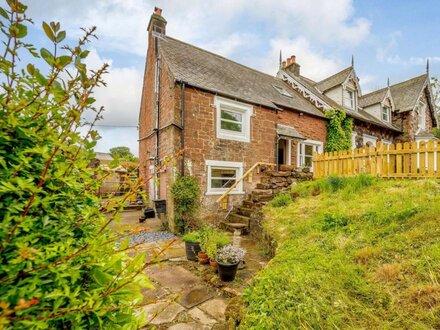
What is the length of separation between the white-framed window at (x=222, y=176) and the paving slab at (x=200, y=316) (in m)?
5.33

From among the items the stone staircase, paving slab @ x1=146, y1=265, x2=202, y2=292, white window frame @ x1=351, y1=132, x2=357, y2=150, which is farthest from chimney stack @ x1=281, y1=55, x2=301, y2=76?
paving slab @ x1=146, y1=265, x2=202, y2=292

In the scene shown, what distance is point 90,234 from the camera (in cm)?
129

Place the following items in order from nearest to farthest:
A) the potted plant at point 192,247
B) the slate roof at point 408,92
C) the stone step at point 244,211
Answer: the potted plant at point 192,247, the stone step at point 244,211, the slate roof at point 408,92

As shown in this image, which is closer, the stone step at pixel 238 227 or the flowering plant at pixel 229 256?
the flowering plant at pixel 229 256

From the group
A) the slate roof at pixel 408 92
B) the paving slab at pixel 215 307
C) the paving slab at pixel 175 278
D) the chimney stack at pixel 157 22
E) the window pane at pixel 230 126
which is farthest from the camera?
the slate roof at pixel 408 92

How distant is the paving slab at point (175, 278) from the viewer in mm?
4156

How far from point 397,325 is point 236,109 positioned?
8721 millimetres

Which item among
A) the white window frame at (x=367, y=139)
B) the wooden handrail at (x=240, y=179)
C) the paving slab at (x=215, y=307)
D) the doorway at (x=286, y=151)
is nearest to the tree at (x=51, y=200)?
the paving slab at (x=215, y=307)

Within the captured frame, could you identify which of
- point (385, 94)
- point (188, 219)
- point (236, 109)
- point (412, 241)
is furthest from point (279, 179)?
point (385, 94)

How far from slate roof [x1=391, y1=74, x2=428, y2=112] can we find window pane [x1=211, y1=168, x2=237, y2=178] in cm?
1670

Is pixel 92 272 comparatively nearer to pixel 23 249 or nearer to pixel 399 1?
pixel 23 249

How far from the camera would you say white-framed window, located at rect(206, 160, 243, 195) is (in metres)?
8.66

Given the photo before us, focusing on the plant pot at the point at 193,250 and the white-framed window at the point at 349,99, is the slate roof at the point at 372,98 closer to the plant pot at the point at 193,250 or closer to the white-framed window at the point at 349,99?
the white-framed window at the point at 349,99

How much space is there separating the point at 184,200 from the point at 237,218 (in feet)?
7.17
